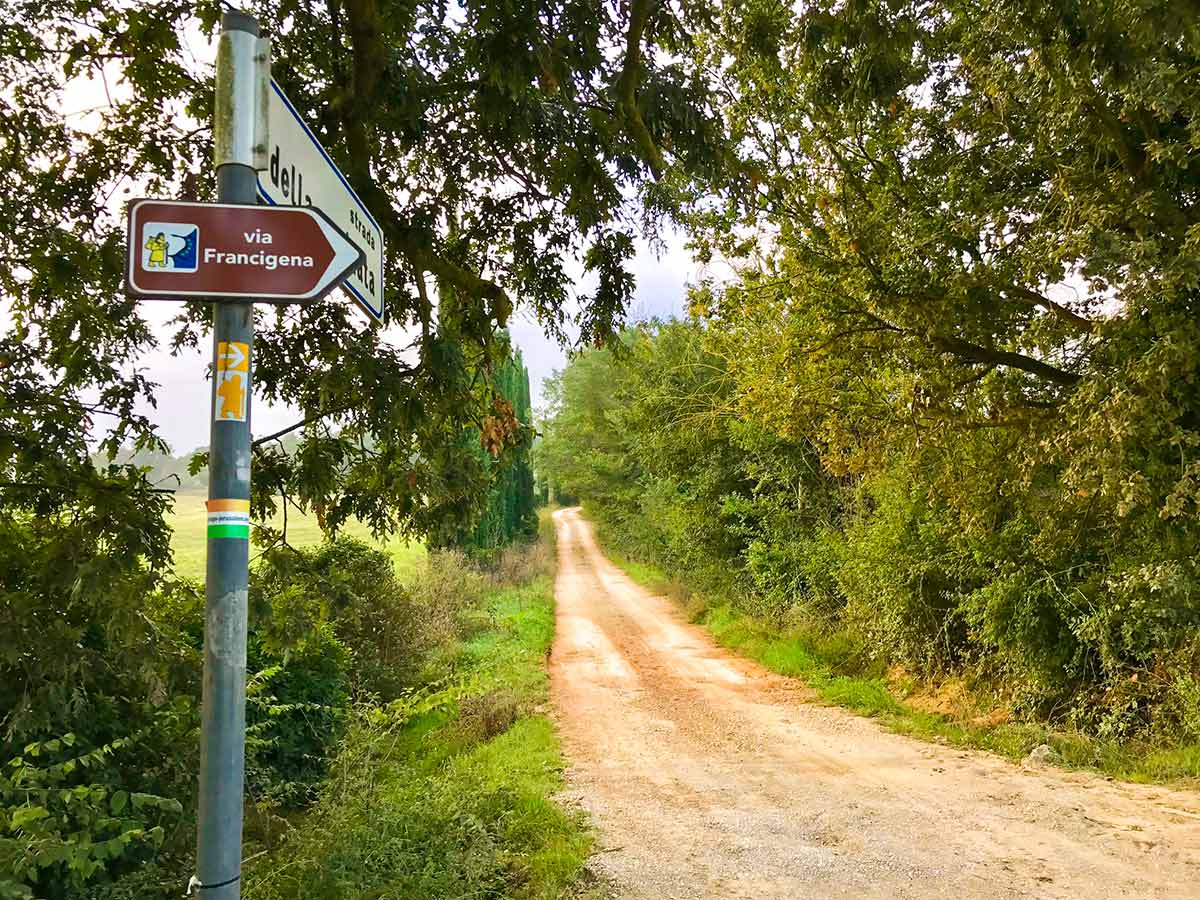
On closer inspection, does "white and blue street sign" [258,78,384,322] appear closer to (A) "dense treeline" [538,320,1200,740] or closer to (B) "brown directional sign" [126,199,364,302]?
(B) "brown directional sign" [126,199,364,302]

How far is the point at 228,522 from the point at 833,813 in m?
5.79

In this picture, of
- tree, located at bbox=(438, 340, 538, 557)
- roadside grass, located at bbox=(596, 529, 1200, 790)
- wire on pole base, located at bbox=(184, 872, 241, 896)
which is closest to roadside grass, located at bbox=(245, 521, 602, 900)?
tree, located at bbox=(438, 340, 538, 557)

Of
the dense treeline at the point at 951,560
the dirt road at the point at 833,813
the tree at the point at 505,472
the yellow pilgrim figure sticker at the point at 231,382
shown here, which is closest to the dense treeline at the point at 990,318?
the dense treeline at the point at 951,560

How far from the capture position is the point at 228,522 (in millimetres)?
1562

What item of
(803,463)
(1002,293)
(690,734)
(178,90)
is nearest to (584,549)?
(803,463)

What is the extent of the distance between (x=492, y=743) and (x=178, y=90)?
6.58m

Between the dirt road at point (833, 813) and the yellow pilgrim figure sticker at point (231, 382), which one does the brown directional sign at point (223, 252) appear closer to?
the yellow pilgrim figure sticker at point (231, 382)

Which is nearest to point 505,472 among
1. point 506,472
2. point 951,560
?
point 506,472

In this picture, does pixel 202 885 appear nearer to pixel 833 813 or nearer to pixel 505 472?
pixel 505 472

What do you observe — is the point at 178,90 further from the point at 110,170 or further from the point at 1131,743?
the point at 1131,743

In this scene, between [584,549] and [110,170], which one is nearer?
[110,170]

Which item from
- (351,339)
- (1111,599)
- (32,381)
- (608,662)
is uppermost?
(351,339)

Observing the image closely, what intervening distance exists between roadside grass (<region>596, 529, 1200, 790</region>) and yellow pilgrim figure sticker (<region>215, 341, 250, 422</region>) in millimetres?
7842

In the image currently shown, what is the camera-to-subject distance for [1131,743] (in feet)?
23.7
